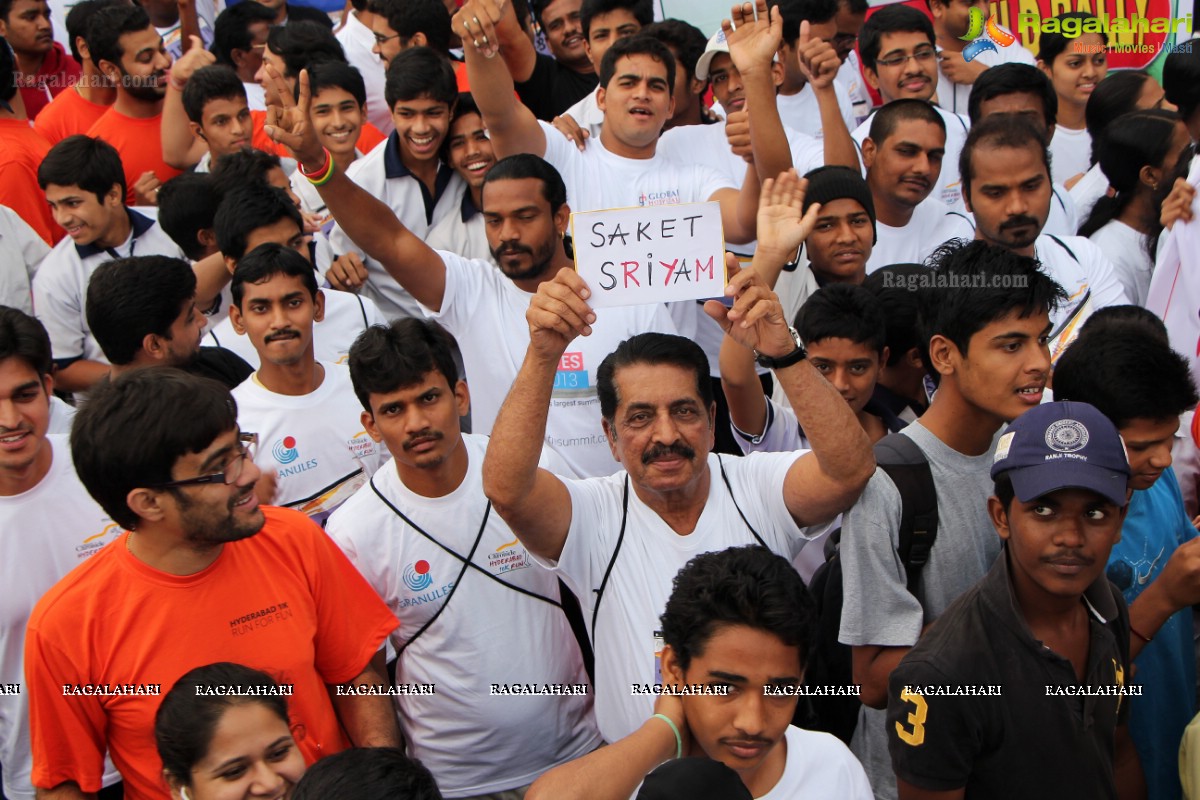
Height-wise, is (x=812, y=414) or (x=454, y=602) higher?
(x=812, y=414)

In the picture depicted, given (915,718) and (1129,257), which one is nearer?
(915,718)

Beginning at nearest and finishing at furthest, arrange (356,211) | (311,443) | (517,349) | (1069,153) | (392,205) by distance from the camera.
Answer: (311,443)
(356,211)
(517,349)
(392,205)
(1069,153)

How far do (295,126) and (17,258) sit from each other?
74.2 inches

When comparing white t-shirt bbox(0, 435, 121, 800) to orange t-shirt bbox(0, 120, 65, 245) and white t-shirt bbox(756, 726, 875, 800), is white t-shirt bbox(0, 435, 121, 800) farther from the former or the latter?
orange t-shirt bbox(0, 120, 65, 245)

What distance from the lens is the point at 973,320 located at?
324 cm

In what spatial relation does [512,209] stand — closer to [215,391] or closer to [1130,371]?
[215,391]

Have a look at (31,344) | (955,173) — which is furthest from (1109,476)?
(955,173)

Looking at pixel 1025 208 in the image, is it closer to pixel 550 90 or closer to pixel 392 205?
pixel 392 205

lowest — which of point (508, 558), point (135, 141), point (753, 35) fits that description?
point (508, 558)

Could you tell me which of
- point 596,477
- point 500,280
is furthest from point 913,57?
point 596,477

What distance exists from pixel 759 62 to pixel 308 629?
293 cm

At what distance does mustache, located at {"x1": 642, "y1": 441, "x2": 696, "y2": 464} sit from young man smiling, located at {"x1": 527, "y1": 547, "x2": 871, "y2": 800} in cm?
49

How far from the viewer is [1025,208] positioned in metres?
4.62

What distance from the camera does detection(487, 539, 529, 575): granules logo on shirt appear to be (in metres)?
3.45
